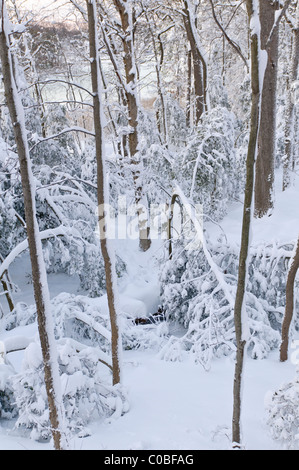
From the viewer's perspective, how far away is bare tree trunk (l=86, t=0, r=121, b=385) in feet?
11.7

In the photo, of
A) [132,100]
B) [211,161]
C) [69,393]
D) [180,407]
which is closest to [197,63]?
[132,100]

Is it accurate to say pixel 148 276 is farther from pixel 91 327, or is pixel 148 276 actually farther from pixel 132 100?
pixel 132 100

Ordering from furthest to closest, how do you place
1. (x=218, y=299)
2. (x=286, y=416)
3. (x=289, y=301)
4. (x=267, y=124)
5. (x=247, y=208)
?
(x=267, y=124)
(x=218, y=299)
(x=289, y=301)
(x=286, y=416)
(x=247, y=208)

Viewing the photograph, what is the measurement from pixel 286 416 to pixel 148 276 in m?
6.67

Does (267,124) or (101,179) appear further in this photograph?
(267,124)

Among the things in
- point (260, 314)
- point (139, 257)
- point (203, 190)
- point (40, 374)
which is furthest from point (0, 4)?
point (139, 257)

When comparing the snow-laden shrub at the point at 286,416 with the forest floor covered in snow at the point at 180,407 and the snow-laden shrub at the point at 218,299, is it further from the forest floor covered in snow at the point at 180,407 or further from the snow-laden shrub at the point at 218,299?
the snow-laden shrub at the point at 218,299

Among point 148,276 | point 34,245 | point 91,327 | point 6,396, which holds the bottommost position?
point 148,276

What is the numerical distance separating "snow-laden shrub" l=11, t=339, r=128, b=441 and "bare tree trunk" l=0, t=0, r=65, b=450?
79 centimetres

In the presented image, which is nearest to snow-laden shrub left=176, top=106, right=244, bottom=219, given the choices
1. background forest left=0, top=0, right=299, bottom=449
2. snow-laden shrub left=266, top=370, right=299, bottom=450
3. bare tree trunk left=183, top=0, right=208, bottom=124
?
background forest left=0, top=0, right=299, bottom=449

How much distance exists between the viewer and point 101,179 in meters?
3.80

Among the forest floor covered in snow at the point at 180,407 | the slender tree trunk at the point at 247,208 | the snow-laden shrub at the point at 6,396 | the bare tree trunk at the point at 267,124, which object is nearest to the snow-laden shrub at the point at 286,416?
the forest floor covered in snow at the point at 180,407

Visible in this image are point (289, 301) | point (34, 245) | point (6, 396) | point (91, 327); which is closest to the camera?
point (34, 245)

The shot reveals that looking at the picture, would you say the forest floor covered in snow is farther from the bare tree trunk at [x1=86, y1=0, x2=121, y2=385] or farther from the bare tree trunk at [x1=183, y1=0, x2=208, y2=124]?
the bare tree trunk at [x1=183, y1=0, x2=208, y2=124]
